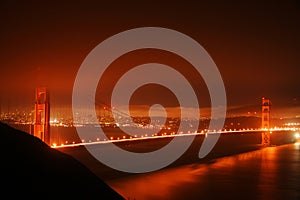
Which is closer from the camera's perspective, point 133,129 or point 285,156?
point 285,156

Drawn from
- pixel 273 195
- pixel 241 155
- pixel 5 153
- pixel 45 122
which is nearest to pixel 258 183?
pixel 273 195

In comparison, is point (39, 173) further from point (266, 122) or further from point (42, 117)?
point (266, 122)

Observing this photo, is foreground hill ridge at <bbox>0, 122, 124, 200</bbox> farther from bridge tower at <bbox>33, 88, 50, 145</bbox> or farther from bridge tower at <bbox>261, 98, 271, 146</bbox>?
bridge tower at <bbox>261, 98, 271, 146</bbox>

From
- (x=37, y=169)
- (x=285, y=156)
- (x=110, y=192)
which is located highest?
(x=37, y=169)

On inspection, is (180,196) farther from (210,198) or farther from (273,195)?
(273,195)

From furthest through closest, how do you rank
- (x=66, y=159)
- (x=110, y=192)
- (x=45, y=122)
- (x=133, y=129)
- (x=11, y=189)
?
(x=133, y=129), (x=45, y=122), (x=66, y=159), (x=110, y=192), (x=11, y=189)

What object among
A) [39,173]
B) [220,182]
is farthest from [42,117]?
[39,173]

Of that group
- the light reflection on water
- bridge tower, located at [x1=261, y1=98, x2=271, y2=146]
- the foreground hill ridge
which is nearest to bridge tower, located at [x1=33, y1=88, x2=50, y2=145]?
the light reflection on water

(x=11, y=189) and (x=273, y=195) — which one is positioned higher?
(x=11, y=189)
